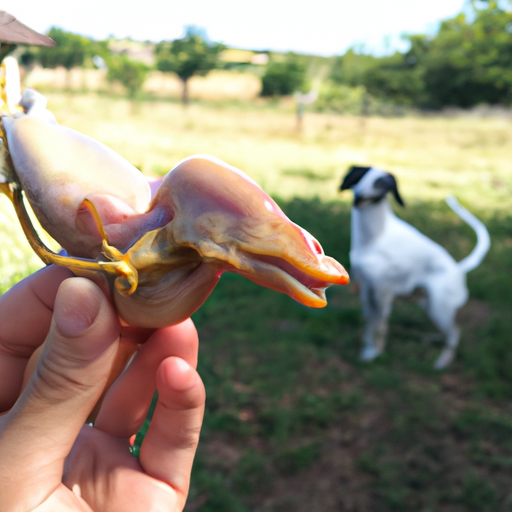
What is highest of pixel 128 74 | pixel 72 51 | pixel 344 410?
pixel 72 51

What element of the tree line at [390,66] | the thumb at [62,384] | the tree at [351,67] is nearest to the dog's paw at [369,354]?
the thumb at [62,384]

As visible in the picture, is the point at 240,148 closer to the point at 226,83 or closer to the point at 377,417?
the point at 226,83

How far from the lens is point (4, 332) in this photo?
2.32 ft

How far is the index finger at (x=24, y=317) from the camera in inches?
27.5

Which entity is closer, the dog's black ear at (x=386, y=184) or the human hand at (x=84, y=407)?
the human hand at (x=84, y=407)

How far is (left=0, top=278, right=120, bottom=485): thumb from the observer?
1.84ft

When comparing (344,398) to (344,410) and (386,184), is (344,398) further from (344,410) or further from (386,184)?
(386,184)

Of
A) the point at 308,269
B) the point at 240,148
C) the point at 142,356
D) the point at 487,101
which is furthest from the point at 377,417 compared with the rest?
the point at 487,101

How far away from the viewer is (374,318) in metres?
2.68

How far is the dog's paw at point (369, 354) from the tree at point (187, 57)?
8830mm

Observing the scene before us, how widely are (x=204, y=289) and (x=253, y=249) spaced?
0.33 feet

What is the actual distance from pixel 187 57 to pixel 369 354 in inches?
373

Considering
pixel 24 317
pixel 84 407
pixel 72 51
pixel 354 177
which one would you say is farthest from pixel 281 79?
pixel 84 407

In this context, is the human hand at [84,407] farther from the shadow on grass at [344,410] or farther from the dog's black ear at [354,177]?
the dog's black ear at [354,177]
